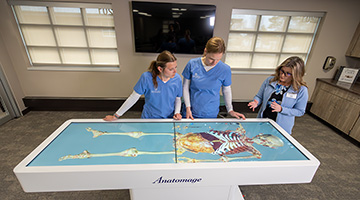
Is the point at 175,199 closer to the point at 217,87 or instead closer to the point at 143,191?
the point at 143,191

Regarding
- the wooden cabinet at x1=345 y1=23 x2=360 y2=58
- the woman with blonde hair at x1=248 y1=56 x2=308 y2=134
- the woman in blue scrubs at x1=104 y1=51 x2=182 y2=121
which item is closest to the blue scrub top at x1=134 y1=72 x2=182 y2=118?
the woman in blue scrubs at x1=104 y1=51 x2=182 y2=121

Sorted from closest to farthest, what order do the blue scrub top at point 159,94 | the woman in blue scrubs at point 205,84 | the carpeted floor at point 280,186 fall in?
1. the blue scrub top at point 159,94
2. the woman in blue scrubs at point 205,84
3. the carpeted floor at point 280,186

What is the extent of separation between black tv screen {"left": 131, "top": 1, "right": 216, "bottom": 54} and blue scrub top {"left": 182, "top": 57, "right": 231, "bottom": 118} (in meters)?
1.60

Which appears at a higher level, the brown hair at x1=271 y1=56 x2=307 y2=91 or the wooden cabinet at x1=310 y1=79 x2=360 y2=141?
the brown hair at x1=271 y1=56 x2=307 y2=91

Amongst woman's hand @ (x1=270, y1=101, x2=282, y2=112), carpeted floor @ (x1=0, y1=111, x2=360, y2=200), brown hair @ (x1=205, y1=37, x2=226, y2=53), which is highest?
brown hair @ (x1=205, y1=37, x2=226, y2=53)

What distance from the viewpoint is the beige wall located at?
2.79 meters

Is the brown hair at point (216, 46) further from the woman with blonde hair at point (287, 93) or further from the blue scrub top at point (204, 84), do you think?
the woman with blonde hair at point (287, 93)

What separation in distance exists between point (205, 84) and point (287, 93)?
2.37 ft

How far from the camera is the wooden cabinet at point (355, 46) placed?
9.76 ft

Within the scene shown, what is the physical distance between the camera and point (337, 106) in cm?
286

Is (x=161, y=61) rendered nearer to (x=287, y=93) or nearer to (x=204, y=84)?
(x=204, y=84)

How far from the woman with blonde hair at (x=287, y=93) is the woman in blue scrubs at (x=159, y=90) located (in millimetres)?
783

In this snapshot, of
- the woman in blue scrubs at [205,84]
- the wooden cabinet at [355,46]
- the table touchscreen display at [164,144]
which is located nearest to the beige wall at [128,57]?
the wooden cabinet at [355,46]

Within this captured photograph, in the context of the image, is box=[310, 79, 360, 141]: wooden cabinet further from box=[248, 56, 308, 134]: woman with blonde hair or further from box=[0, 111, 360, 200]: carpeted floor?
box=[248, 56, 308, 134]: woman with blonde hair
